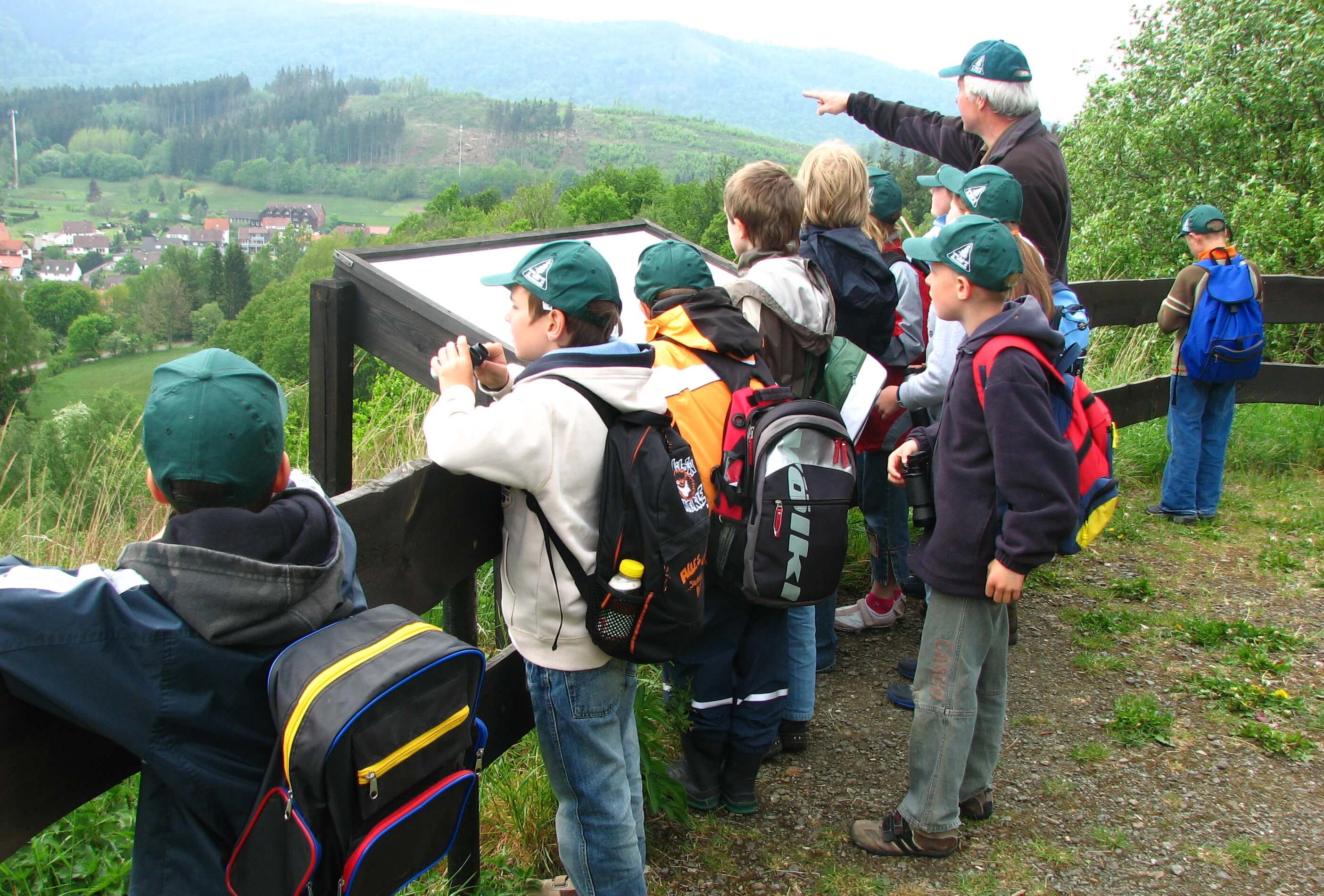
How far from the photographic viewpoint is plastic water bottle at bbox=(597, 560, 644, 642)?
6.72ft

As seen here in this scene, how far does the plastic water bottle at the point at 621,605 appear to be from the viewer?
2047 mm

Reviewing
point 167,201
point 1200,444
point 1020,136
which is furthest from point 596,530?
point 167,201

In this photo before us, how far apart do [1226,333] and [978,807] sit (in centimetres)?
366

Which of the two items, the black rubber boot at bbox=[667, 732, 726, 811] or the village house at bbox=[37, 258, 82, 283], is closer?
the black rubber boot at bbox=[667, 732, 726, 811]

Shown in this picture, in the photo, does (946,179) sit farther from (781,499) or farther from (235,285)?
(235,285)

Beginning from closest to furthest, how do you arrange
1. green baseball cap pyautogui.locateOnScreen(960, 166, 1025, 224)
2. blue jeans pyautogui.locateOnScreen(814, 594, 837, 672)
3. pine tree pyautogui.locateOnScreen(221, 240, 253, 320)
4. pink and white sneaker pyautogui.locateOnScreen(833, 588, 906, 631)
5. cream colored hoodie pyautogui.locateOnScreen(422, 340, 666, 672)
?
cream colored hoodie pyautogui.locateOnScreen(422, 340, 666, 672)
green baseball cap pyautogui.locateOnScreen(960, 166, 1025, 224)
blue jeans pyautogui.locateOnScreen(814, 594, 837, 672)
pink and white sneaker pyautogui.locateOnScreen(833, 588, 906, 631)
pine tree pyautogui.locateOnScreen(221, 240, 253, 320)

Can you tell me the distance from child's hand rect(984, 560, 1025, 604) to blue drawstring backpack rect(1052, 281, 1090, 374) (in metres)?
0.87

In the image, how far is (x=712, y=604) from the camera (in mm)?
2834

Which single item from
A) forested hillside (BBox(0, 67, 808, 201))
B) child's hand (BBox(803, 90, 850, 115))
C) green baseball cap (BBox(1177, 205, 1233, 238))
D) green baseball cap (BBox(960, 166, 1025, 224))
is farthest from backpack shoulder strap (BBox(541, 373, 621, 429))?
forested hillside (BBox(0, 67, 808, 201))

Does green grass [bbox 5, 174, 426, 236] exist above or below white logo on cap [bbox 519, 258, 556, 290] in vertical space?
below

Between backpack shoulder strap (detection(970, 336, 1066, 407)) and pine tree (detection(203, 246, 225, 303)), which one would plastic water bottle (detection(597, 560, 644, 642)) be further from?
pine tree (detection(203, 246, 225, 303))

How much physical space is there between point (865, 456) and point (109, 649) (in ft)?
10.7

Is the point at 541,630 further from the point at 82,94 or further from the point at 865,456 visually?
the point at 82,94

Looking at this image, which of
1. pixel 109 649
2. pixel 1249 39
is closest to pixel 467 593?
pixel 109 649
